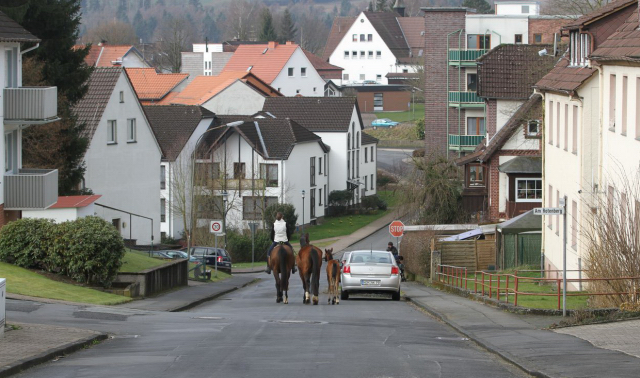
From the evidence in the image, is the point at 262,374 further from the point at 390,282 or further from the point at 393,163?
the point at 393,163

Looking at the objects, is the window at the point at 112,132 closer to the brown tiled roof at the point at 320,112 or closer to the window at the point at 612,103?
the window at the point at 612,103

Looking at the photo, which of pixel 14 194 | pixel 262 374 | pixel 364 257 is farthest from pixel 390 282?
pixel 262 374

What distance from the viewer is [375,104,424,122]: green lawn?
4899 inches

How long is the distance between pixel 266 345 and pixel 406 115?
11495 cm

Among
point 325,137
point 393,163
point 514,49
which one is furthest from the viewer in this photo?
point 393,163

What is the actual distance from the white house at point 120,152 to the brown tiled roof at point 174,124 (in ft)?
40.8

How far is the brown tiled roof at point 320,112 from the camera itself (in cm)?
8112

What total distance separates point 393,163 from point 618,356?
84.5 metres

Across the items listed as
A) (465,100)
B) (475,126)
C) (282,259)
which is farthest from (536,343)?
(475,126)

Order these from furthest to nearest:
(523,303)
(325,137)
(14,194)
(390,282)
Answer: (325,137), (14,194), (390,282), (523,303)

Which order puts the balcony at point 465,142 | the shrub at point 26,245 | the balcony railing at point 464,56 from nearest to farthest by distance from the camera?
the shrub at point 26,245 < the balcony at point 465,142 < the balcony railing at point 464,56

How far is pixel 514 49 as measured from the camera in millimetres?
53188

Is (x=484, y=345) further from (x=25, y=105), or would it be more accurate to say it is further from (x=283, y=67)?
(x=283, y=67)

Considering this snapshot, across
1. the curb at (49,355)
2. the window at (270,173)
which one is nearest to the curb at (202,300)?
the curb at (49,355)
